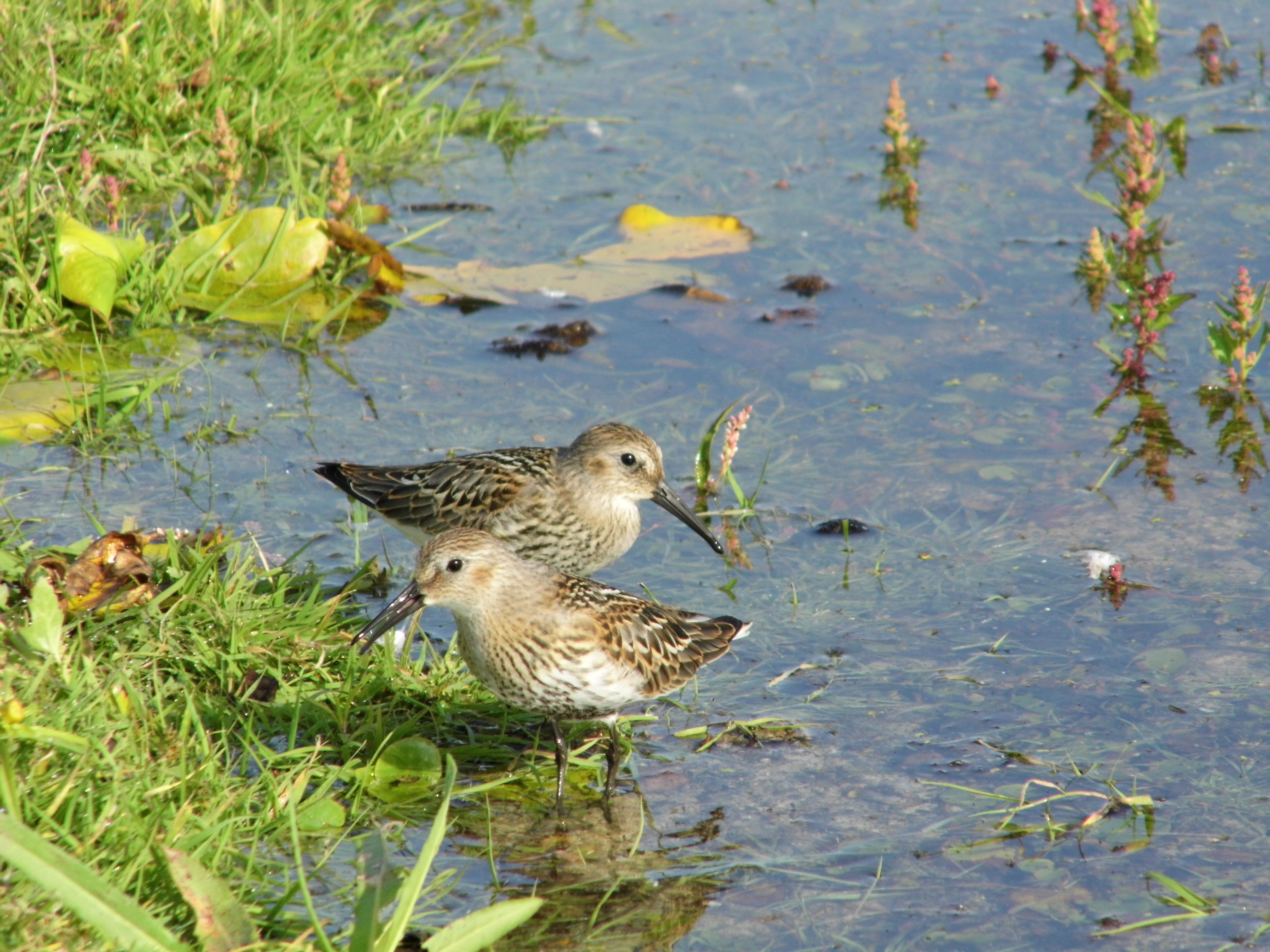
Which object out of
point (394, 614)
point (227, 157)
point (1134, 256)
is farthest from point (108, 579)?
point (1134, 256)

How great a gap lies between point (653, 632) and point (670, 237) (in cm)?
421

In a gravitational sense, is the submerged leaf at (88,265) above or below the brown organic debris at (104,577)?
above

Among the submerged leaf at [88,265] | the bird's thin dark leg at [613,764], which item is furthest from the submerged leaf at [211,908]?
the submerged leaf at [88,265]

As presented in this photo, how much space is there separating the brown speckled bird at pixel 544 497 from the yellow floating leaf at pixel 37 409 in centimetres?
140

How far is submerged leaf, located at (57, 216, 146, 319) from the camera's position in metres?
7.43

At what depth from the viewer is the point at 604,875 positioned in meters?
4.92

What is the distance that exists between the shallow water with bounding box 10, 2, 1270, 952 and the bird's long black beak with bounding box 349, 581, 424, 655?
82 centimetres

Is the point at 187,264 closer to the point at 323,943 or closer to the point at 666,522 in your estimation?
the point at 666,522

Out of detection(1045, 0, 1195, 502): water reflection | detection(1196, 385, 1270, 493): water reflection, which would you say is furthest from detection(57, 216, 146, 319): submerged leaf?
detection(1196, 385, 1270, 493): water reflection

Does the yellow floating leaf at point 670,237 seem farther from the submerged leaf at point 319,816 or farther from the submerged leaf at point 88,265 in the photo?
the submerged leaf at point 319,816

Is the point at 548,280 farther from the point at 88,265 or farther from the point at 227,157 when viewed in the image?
the point at 88,265

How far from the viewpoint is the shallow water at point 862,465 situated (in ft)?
16.2

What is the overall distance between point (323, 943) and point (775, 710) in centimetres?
239

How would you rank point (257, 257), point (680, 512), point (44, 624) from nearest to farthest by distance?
point (44, 624) → point (680, 512) → point (257, 257)
